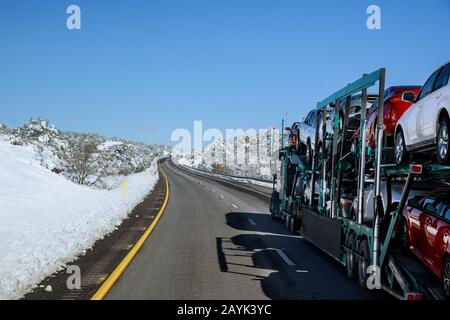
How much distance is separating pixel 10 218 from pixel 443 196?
14.3m

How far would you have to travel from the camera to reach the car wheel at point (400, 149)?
28.1ft

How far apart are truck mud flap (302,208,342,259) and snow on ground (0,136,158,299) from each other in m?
5.72

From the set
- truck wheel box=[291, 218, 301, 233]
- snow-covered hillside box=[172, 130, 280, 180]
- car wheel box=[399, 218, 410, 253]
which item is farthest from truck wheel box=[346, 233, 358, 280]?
snow-covered hillside box=[172, 130, 280, 180]

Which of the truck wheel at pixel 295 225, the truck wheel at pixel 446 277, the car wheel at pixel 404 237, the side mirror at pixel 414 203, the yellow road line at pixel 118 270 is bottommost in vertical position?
the yellow road line at pixel 118 270

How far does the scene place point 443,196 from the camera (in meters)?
7.53

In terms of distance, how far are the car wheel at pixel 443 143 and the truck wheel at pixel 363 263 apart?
232 cm

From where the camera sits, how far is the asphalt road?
861cm

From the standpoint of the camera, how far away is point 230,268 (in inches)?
422

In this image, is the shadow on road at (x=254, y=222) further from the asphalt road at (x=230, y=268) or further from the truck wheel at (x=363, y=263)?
the truck wheel at (x=363, y=263)

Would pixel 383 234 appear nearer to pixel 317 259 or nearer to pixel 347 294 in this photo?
pixel 347 294

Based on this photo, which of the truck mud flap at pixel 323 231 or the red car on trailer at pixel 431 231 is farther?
the truck mud flap at pixel 323 231

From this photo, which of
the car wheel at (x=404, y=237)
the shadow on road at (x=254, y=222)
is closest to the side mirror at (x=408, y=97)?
the car wheel at (x=404, y=237)

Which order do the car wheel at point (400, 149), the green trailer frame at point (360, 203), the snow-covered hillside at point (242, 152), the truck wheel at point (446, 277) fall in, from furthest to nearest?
the snow-covered hillside at point (242, 152), the car wheel at point (400, 149), the green trailer frame at point (360, 203), the truck wheel at point (446, 277)

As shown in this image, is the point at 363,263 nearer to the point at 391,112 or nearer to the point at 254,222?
the point at 391,112
